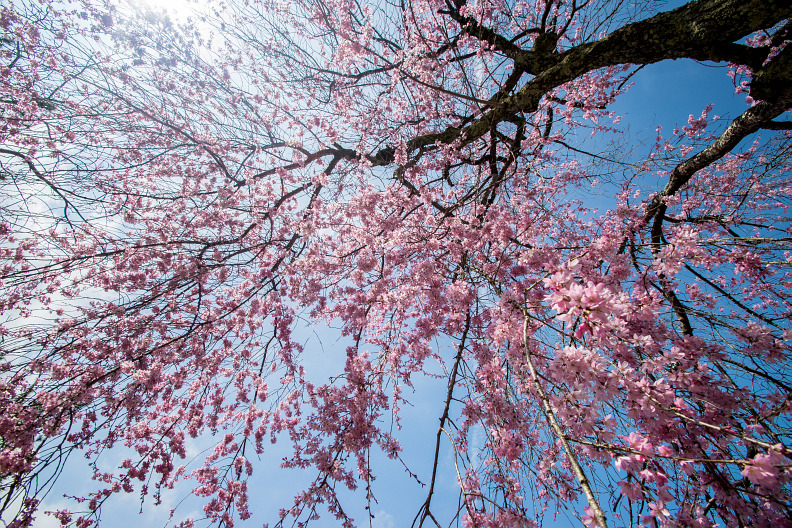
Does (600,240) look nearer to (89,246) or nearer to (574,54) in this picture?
(574,54)

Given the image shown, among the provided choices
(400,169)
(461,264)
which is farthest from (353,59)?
(461,264)

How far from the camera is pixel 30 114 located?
5.07 metres

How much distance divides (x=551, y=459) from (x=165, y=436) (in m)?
5.84

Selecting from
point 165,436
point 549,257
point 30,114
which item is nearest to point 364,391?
point 549,257

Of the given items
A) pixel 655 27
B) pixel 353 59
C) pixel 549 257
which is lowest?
pixel 549 257

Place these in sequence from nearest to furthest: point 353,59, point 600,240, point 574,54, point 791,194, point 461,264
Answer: point 600,240 → point 574,54 → point 461,264 → point 791,194 → point 353,59

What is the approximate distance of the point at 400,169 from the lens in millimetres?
5012

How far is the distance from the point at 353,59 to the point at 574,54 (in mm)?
3913

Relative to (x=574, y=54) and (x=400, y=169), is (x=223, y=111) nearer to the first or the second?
(x=400, y=169)

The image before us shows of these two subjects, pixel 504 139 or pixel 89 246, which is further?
pixel 504 139

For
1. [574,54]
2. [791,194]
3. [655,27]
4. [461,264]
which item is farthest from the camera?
[791,194]

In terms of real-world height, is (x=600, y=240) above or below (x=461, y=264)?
below

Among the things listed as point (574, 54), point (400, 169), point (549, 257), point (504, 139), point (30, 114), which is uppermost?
point (504, 139)

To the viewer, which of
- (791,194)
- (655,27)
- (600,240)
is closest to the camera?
(655,27)
